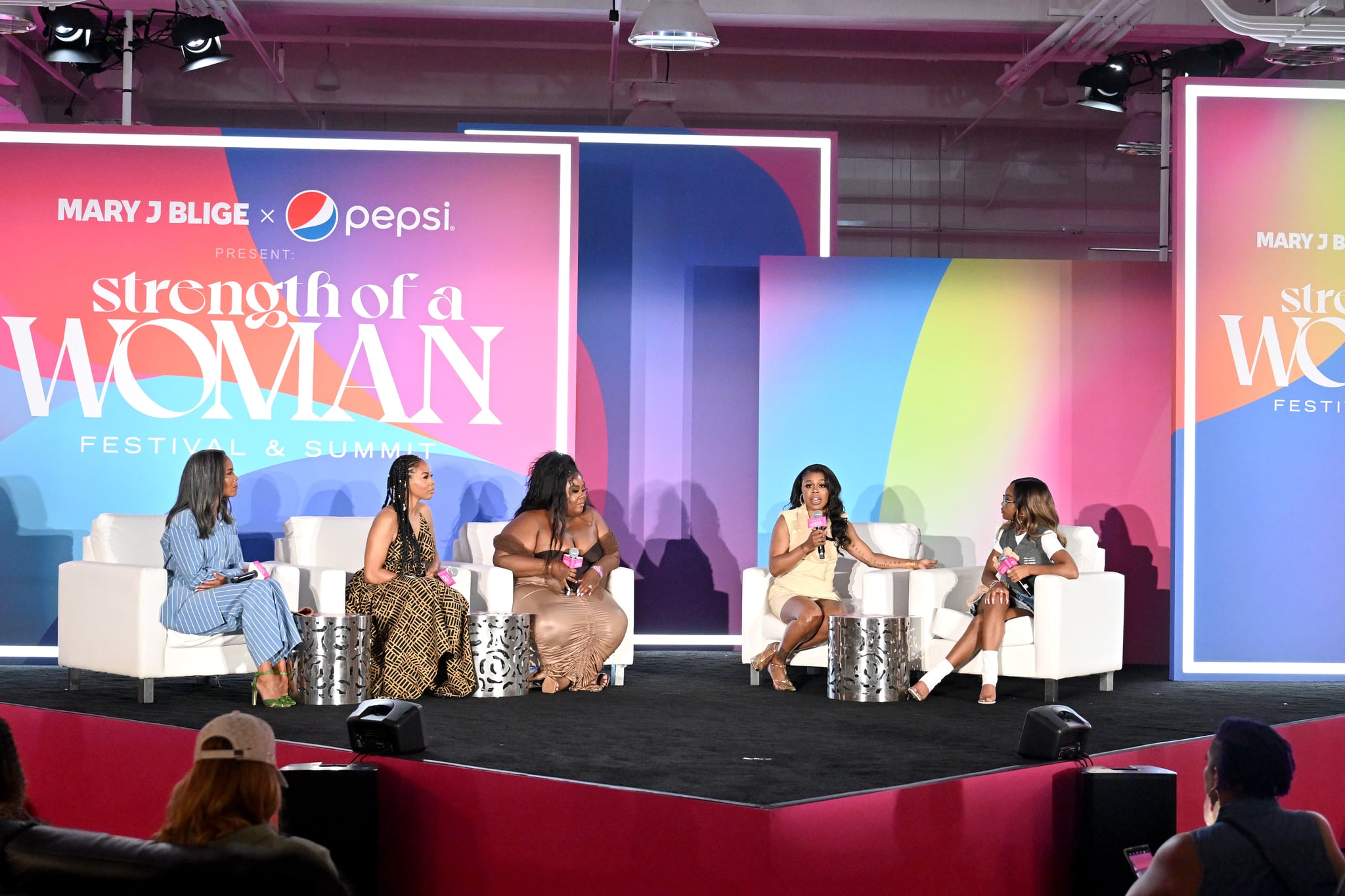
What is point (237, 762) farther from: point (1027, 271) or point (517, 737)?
point (1027, 271)

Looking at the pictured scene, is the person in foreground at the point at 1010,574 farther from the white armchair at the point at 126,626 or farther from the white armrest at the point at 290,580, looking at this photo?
the white armchair at the point at 126,626

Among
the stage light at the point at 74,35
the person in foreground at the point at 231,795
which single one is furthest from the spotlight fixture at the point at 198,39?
the person in foreground at the point at 231,795

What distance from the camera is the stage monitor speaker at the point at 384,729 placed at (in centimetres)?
431

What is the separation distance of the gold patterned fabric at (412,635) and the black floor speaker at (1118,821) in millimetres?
2769

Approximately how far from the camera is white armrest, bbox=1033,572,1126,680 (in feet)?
19.8

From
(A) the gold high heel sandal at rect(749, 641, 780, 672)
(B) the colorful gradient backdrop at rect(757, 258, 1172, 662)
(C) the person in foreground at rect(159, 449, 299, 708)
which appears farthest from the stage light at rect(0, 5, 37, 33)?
(A) the gold high heel sandal at rect(749, 641, 780, 672)

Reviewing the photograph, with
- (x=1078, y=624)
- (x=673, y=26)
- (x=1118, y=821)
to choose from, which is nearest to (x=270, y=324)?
(x=673, y=26)

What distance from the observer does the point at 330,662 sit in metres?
5.69

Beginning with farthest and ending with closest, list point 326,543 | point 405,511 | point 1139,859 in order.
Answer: point 326,543 < point 405,511 < point 1139,859

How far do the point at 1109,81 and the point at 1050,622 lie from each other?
6159mm

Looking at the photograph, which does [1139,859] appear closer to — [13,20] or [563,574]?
[563,574]

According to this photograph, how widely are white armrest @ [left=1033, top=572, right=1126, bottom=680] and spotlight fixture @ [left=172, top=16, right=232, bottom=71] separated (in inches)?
267

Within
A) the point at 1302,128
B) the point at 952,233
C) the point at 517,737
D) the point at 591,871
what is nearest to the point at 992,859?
the point at 591,871

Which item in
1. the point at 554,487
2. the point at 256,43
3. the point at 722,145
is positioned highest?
the point at 256,43
